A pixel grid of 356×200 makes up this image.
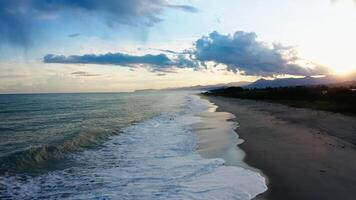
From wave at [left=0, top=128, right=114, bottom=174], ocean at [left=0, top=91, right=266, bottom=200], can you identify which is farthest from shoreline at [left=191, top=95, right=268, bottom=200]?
wave at [left=0, top=128, right=114, bottom=174]

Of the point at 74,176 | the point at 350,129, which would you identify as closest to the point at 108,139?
the point at 74,176

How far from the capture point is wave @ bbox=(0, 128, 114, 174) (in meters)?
16.0

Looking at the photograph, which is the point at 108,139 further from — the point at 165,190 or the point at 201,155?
the point at 165,190

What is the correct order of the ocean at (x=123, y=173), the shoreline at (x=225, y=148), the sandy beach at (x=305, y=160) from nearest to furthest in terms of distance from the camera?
the sandy beach at (x=305, y=160), the ocean at (x=123, y=173), the shoreline at (x=225, y=148)

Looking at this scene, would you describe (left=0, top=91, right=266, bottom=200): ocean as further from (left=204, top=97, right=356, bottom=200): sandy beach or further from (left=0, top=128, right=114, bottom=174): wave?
(left=204, top=97, right=356, bottom=200): sandy beach

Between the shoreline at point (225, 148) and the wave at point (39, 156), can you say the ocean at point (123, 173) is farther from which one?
the shoreline at point (225, 148)

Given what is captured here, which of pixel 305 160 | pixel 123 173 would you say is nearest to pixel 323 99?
pixel 305 160

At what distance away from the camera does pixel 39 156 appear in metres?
18.2

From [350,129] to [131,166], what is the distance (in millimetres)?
15338

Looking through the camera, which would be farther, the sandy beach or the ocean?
the ocean

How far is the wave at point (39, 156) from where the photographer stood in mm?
16016

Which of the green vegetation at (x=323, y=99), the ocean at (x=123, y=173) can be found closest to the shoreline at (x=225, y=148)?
the ocean at (x=123, y=173)

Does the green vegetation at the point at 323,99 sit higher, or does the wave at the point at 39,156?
the green vegetation at the point at 323,99

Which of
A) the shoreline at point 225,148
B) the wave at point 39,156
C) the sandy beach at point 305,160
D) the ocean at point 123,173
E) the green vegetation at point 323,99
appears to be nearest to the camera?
the sandy beach at point 305,160
